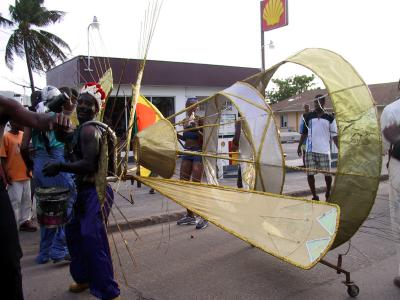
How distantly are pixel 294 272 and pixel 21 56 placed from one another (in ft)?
81.0

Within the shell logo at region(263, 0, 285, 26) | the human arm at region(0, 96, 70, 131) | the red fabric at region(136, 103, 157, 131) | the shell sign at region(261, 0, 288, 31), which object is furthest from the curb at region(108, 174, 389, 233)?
the shell logo at region(263, 0, 285, 26)

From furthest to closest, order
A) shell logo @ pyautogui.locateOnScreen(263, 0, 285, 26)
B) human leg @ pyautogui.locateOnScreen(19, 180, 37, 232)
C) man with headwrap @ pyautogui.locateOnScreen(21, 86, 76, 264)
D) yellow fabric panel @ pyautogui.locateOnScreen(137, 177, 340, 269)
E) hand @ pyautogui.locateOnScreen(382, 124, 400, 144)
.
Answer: shell logo @ pyautogui.locateOnScreen(263, 0, 285, 26) → human leg @ pyautogui.locateOnScreen(19, 180, 37, 232) → man with headwrap @ pyautogui.locateOnScreen(21, 86, 76, 264) → hand @ pyautogui.locateOnScreen(382, 124, 400, 144) → yellow fabric panel @ pyautogui.locateOnScreen(137, 177, 340, 269)

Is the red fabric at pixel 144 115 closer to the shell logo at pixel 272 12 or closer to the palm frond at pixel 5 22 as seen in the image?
the shell logo at pixel 272 12

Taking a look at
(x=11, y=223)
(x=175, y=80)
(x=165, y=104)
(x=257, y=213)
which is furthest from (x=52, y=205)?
(x=165, y=104)

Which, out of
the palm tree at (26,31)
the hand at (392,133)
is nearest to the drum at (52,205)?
the hand at (392,133)

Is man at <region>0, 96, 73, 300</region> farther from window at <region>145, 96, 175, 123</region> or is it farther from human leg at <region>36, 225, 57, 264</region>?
window at <region>145, 96, 175, 123</region>

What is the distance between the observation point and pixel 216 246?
484cm

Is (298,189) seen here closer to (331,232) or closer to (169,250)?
(169,250)

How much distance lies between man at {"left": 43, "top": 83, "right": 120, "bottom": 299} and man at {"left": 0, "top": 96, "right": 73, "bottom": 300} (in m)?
0.67

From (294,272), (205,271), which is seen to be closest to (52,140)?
(205,271)

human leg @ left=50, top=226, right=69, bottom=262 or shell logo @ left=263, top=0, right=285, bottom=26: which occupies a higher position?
shell logo @ left=263, top=0, right=285, bottom=26

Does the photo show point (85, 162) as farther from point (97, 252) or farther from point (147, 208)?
point (147, 208)

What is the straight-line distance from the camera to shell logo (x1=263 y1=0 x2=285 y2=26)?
42.3ft

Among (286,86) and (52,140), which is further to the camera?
(286,86)
